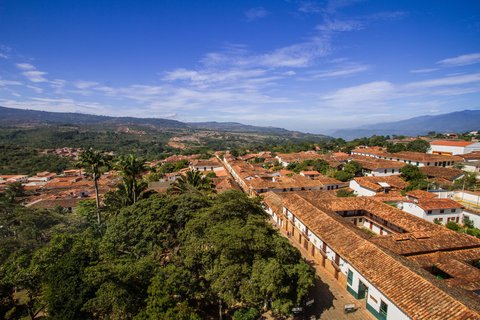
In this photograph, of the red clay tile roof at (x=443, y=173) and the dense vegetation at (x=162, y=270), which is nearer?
the dense vegetation at (x=162, y=270)

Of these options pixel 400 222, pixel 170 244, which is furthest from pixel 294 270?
pixel 400 222

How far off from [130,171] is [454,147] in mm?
82510

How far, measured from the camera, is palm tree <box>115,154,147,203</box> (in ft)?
91.3

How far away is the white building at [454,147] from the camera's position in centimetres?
6788

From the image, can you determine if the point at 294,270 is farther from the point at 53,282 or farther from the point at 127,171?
the point at 127,171

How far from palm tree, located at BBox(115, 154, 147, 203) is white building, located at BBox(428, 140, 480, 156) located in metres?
80.3

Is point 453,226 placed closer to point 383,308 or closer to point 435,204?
point 435,204

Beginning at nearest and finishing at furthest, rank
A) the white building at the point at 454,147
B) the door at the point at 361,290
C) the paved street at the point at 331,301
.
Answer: the paved street at the point at 331,301, the door at the point at 361,290, the white building at the point at 454,147

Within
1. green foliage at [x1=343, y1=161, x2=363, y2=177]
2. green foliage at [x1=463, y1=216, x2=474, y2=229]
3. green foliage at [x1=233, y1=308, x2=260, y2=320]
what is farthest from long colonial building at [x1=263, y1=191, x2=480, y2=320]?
green foliage at [x1=343, y1=161, x2=363, y2=177]

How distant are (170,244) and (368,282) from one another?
13.9m

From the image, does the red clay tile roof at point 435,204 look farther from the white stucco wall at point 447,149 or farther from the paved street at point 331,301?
the white stucco wall at point 447,149

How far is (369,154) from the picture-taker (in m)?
76.9

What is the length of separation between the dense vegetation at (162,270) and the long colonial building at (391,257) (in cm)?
505

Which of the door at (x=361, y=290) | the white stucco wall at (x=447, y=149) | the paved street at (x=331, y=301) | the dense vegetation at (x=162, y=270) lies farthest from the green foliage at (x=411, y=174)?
the dense vegetation at (x=162, y=270)
